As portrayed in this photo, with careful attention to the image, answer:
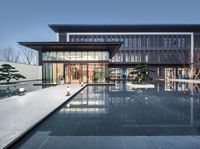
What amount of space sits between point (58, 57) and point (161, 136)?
77.7 feet

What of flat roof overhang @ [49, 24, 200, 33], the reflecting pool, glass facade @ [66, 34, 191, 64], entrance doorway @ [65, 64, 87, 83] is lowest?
the reflecting pool

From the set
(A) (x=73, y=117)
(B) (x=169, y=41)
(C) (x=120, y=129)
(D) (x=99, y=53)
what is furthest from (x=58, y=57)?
(B) (x=169, y=41)

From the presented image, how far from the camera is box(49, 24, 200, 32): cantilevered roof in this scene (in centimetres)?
4238

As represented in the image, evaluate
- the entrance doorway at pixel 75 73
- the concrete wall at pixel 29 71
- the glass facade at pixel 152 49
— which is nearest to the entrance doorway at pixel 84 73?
the entrance doorway at pixel 75 73

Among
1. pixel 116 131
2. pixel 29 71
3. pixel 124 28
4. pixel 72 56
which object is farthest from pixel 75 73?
pixel 116 131

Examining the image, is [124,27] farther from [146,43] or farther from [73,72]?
[73,72]

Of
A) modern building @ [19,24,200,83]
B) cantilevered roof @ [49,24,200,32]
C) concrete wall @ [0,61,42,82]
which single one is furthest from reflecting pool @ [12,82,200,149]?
cantilevered roof @ [49,24,200,32]

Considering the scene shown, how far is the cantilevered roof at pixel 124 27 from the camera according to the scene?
1668 inches

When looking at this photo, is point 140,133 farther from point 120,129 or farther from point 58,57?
point 58,57

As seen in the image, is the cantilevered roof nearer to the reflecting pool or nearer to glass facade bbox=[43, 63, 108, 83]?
glass facade bbox=[43, 63, 108, 83]

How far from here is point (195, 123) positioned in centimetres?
614

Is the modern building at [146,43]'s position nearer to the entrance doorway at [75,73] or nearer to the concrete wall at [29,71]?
the concrete wall at [29,71]

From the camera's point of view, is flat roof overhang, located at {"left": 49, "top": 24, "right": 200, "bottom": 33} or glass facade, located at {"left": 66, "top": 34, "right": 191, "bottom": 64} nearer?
flat roof overhang, located at {"left": 49, "top": 24, "right": 200, "bottom": 33}

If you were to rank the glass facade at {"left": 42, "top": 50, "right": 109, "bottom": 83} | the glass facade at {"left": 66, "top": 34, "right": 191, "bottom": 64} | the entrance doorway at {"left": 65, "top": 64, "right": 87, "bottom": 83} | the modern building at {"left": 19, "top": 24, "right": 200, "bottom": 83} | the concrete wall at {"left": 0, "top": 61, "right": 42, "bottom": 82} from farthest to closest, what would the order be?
the glass facade at {"left": 66, "top": 34, "right": 191, "bottom": 64} < the modern building at {"left": 19, "top": 24, "right": 200, "bottom": 83} < the concrete wall at {"left": 0, "top": 61, "right": 42, "bottom": 82} < the entrance doorway at {"left": 65, "top": 64, "right": 87, "bottom": 83} < the glass facade at {"left": 42, "top": 50, "right": 109, "bottom": 83}
